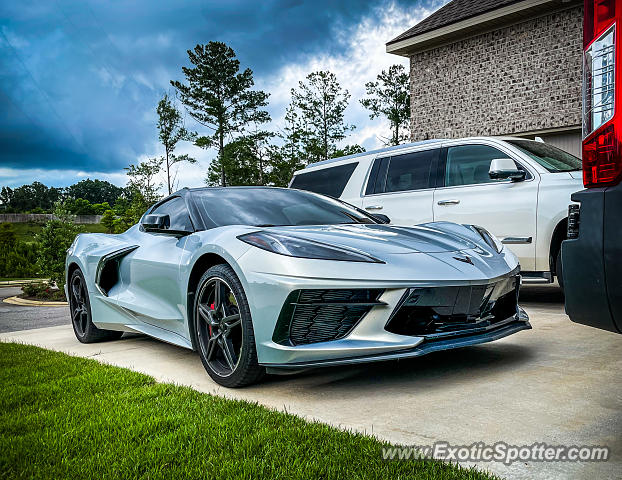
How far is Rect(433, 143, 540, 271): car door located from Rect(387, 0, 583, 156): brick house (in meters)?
9.29

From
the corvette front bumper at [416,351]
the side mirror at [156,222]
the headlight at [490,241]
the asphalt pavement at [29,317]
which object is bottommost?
the asphalt pavement at [29,317]

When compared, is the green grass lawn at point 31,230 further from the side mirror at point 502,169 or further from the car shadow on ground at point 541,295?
the side mirror at point 502,169

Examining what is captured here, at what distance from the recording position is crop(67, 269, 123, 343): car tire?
18.7 ft

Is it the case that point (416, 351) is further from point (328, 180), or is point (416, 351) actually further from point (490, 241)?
point (328, 180)

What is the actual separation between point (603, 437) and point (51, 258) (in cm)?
1407

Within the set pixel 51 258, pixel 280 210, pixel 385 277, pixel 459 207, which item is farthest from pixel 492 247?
pixel 51 258

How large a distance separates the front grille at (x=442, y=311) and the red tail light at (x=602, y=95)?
1.28 metres

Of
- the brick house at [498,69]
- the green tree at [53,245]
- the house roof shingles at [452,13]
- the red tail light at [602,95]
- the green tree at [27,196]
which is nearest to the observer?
the red tail light at [602,95]

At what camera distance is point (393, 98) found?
30781mm

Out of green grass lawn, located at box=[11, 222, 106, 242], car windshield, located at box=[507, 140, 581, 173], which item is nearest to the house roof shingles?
car windshield, located at box=[507, 140, 581, 173]

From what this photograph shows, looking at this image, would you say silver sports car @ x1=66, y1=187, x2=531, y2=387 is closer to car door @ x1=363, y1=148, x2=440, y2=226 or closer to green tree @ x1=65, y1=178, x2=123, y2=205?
car door @ x1=363, y1=148, x2=440, y2=226

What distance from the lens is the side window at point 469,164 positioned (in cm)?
677

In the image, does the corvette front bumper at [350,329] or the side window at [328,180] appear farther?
the side window at [328,180]

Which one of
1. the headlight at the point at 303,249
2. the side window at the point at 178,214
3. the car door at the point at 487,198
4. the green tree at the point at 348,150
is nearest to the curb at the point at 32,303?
the side window at the point at 178,214
